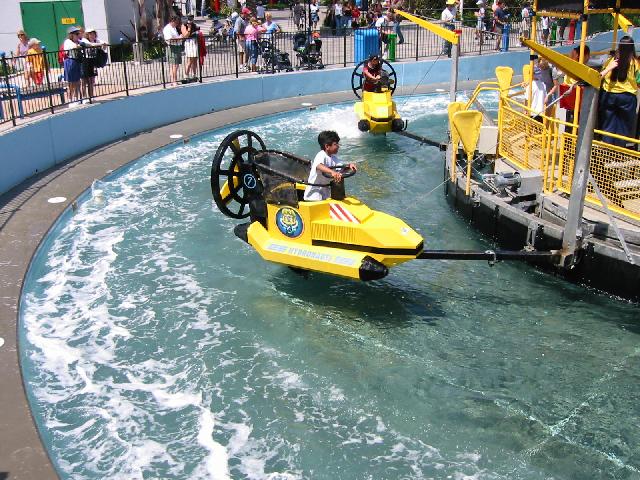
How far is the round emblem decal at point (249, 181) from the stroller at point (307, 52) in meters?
13.9

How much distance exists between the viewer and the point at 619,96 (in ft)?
31.1

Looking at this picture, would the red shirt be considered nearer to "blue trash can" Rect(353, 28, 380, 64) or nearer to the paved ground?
the paved ground

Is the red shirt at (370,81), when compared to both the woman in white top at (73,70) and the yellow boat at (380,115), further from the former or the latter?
the woman in white top at (73,70)

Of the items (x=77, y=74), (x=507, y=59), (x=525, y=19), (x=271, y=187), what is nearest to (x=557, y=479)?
(x=271, y=187)

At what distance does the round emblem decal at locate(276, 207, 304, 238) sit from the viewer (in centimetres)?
834

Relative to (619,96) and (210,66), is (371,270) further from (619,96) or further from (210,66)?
(210,66)

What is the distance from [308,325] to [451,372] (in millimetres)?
1793

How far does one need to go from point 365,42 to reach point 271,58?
3507mm

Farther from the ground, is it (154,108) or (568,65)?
(568,65)

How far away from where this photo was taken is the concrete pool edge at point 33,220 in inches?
229

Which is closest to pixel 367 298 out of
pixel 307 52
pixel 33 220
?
pixel 33 220

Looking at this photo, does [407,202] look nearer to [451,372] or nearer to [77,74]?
[451,372]

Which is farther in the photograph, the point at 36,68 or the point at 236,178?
the point at 36,68

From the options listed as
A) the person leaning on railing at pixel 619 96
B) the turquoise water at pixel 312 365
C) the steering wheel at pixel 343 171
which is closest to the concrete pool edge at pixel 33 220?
the turquoise water at pixel 312 365
